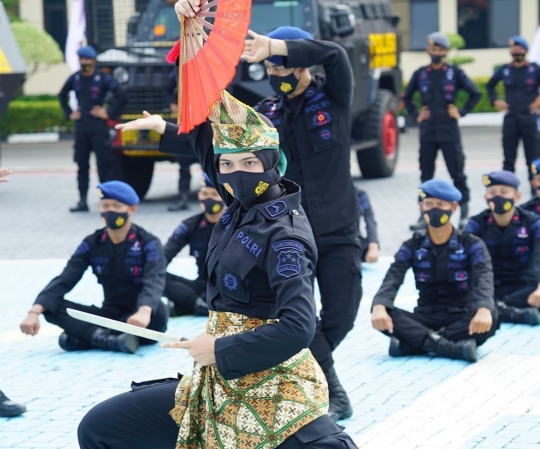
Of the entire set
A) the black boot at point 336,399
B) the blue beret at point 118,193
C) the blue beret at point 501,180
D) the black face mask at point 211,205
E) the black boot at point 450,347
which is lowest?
the black boot at point 450,347

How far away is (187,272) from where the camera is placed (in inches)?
420

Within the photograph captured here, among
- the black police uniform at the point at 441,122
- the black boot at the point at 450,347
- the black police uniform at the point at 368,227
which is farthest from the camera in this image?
the black police uniform at the point at 441,122

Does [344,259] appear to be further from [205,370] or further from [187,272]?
[187,272]

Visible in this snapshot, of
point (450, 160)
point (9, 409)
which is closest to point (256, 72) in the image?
point (450, 160)

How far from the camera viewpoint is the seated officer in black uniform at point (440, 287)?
24.5 feet

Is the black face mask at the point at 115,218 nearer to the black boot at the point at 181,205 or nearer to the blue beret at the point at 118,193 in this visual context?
the blue beret at the point at 118,193

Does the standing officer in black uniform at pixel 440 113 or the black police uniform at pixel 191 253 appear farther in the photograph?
the standing officer in black uniform at pixel 440 113

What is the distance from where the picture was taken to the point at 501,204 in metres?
8.52

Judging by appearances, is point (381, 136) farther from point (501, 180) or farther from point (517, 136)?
point (501, 180)

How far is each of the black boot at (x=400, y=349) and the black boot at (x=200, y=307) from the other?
172 centimetres

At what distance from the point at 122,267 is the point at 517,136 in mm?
7485

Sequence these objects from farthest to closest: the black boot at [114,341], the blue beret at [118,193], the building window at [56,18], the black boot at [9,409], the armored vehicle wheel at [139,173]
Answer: the building window at [56,18] → the armored vehicle wheel at [139,173] → the blue beret at [118,193] → the black boot at [114,341] → the black boot at [9,409]

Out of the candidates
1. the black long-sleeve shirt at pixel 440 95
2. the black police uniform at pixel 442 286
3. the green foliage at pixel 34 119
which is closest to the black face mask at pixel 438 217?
the black police uniform at pixel 442 286

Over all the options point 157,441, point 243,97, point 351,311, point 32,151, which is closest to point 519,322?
point 351,311
